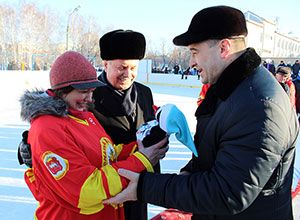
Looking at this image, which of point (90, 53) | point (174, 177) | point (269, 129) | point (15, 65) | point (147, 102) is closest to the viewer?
point (269, 129)

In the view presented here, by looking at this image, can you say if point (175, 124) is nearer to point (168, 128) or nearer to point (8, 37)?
point (168, 128)

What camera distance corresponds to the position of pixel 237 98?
1.09m

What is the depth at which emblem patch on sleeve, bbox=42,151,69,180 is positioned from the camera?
1.16 m

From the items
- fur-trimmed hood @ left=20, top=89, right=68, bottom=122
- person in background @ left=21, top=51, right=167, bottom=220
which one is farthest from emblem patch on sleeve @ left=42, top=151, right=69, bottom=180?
fur-trimmed hood @ left=20, top=89, right=68, bottom=122

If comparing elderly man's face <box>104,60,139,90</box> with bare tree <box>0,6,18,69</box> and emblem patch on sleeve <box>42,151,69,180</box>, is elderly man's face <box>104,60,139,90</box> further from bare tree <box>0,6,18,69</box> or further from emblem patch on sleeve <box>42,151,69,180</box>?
bare tree <box>0,6,18,69</box>

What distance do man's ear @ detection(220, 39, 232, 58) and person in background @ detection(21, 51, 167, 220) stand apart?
0.46m

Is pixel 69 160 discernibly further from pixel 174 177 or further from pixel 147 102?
pixel 147 102

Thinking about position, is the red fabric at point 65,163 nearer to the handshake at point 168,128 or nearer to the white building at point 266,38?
the handshake at point 168,128

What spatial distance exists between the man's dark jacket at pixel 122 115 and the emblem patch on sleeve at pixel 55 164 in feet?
1.95

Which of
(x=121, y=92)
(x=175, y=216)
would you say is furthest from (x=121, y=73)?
(x=175, y=216)

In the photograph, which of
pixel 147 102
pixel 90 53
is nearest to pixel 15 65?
pixel 90 53

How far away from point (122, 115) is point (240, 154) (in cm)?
93

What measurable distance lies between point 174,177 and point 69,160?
41 centimetres

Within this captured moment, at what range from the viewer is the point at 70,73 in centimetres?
134
